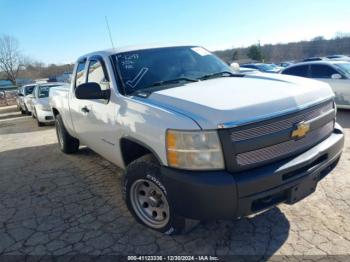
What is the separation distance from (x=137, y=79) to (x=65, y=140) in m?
3.30

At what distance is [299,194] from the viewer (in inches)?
112

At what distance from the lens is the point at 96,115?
4.11 metres

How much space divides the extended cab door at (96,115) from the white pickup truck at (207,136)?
0.03 meters

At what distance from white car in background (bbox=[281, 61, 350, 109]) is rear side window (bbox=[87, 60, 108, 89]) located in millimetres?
6862

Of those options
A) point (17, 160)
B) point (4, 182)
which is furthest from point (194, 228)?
point (17, 160)

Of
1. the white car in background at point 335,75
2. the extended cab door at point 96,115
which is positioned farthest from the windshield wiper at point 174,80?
the white car in background at point 335,75

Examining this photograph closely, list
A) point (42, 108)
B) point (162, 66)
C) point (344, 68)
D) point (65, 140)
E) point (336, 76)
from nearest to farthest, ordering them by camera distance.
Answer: point (162, 66) → point (65, 140) → point (336, 76) → point (344, 68) → point (42, 108)

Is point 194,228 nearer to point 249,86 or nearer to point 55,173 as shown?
point 249,86

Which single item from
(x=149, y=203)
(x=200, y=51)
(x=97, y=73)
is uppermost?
(x=200, y=51)

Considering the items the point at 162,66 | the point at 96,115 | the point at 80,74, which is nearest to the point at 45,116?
the point at 80,74

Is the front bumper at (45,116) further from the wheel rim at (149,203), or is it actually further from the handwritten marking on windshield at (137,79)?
the wheel rim at (149,203)

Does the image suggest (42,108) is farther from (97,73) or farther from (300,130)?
(300,130)

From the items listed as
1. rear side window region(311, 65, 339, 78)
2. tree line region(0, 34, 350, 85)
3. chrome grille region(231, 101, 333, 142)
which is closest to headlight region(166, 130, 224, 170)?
chrome grille region(231, 101, 333, 142)

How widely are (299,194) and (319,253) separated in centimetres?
53
